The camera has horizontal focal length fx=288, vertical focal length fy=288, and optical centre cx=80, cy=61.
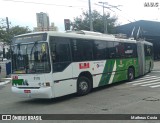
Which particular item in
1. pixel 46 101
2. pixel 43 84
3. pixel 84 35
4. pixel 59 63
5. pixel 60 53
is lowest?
pixel 46 101

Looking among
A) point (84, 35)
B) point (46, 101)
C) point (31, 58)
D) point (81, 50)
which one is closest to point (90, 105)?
point (46, 101)

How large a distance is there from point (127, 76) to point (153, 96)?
5.86 meters

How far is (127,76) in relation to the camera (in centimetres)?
1777

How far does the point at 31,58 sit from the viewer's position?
11.4 meters

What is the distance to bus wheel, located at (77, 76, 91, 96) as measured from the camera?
42.4 feet

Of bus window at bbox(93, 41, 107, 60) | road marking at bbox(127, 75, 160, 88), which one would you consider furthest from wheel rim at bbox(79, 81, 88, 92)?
road marking at bbox(127, 75, 160, 88)

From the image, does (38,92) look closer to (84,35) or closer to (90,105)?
(90,105)

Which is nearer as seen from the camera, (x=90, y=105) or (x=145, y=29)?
(x=90, y=105)

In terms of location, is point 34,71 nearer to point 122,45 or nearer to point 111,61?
point 111,61

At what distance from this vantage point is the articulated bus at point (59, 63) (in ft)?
36.8

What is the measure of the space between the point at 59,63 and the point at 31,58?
1.14m

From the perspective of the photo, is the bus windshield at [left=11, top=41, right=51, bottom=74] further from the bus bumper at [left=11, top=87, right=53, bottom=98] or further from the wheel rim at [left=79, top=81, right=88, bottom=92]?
the wheel rim at [left=79, top=81, right=88, bottom=92]

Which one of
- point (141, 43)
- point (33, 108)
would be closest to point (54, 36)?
point (33, 108)

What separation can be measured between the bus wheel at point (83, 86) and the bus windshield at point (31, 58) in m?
2.28
